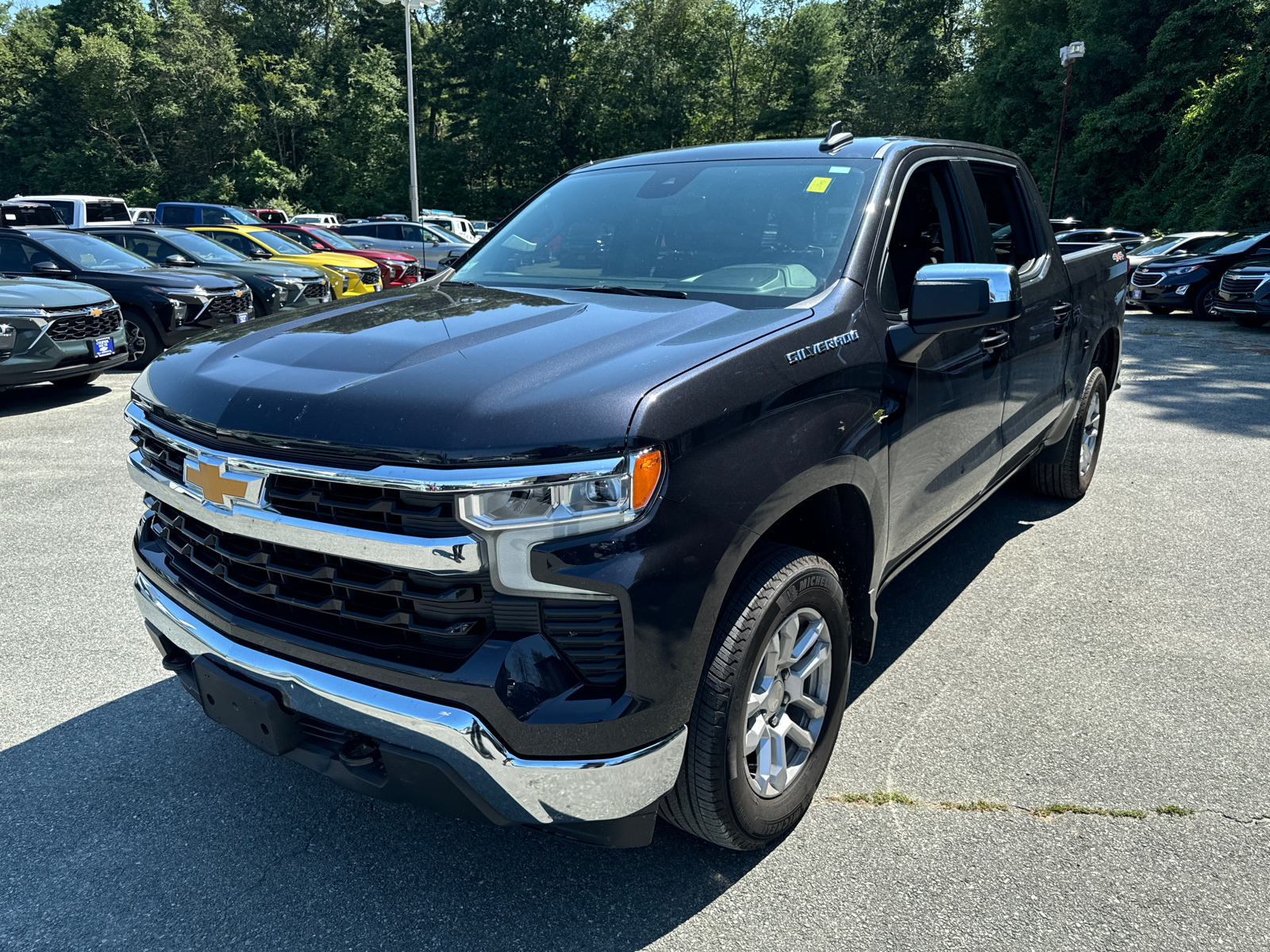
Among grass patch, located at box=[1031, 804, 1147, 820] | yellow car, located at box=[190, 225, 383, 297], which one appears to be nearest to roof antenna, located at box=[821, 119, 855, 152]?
grass patch, located at box=[1031, 804, 1147, 820]

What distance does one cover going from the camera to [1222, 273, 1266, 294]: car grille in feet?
46.0

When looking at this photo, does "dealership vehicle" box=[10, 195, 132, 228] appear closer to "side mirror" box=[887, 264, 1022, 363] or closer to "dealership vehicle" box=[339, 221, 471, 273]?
"dealership vehicle" box=[339, 221, 471, 273]

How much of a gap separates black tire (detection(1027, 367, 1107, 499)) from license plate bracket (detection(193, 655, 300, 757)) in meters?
4.39

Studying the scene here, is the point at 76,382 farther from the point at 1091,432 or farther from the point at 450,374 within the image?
the point at 1091,432

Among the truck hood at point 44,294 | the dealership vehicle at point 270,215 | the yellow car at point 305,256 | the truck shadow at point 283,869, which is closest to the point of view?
the truck shadow at point 283,869

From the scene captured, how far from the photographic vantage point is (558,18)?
45812 millimetres

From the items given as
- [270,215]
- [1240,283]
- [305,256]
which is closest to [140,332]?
[305,256]

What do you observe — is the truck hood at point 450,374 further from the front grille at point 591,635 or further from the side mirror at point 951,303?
the side mirror at point 951,303

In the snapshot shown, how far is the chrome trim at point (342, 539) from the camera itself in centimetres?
188

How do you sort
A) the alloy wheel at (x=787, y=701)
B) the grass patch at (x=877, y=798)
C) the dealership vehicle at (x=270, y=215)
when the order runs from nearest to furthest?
the alloy wheel at (x=787, y=701), the grass patch at (x=877, y=798), the dealership vehicle at (x=270, y=215)

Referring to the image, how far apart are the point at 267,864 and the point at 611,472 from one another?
61.8 inches

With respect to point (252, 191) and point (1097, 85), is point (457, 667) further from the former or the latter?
point (252, 191)

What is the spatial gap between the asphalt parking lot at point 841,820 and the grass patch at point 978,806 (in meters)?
0.02

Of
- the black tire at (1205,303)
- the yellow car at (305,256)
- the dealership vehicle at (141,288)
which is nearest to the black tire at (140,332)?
the dealership vehicle at (141,288)
